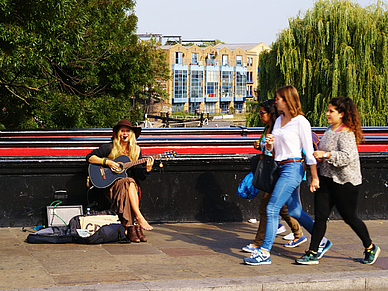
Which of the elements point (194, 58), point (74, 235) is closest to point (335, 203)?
point (74, 235)

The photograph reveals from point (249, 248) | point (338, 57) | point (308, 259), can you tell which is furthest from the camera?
point (338, 57)

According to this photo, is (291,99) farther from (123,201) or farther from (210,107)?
(210,107)

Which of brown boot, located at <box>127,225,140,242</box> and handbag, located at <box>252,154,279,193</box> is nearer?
handbag, located at <box>252,154,279,193</box>

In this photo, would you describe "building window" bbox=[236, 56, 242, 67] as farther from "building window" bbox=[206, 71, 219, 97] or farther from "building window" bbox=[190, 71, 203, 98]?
"building window" bbox=[190, 71, 203, 98]

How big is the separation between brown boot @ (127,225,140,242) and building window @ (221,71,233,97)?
104 meters

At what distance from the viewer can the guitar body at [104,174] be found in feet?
22.9

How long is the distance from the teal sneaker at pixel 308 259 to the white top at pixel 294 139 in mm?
1016

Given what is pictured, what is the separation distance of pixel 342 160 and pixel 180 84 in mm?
95461

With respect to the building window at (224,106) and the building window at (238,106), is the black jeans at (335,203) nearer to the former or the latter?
the building window at (224,106)

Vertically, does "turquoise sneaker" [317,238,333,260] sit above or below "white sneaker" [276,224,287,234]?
above

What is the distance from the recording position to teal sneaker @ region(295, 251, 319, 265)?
5.93 m

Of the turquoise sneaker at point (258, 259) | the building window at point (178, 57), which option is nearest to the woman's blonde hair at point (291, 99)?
the turquoise sneaker at point (258, 259)

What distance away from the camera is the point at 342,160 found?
5699 millimetres

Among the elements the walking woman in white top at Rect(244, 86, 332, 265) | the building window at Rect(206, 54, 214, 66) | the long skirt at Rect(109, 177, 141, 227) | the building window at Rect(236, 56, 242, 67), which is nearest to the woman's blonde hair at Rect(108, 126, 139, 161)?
the long skirt at Rect(109, 177, 141, 227)
